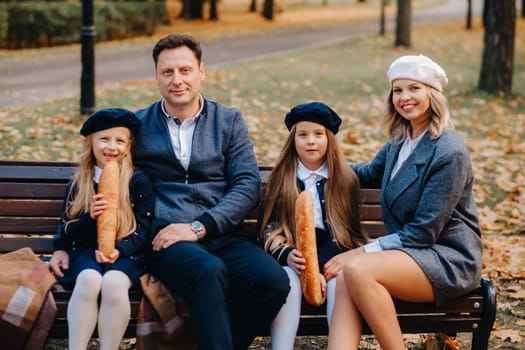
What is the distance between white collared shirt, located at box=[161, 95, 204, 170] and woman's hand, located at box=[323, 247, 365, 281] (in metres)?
0.94

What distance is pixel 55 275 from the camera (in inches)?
156

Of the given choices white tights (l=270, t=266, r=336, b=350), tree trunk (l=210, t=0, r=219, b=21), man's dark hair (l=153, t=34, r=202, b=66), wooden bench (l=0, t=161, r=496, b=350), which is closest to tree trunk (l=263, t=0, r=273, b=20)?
tree trunk (l=210, t=0, r=219, b=21)

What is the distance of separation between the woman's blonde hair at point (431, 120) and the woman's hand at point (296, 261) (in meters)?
0.84

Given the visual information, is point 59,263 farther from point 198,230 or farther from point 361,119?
point 361,119

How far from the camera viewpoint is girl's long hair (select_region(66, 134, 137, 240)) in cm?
411

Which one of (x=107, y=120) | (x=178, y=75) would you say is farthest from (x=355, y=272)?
(x=107, y=120)

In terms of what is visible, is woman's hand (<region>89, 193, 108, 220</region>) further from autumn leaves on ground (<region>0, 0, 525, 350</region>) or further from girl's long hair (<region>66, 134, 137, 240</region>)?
autumn leaves on ground (<region>0, 0, 525, 350</region>)

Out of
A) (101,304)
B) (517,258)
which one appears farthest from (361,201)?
(517,258)

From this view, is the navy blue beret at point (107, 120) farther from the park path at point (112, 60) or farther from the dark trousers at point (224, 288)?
the park path at point (112, 60)

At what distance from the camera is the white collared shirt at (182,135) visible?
4309mm

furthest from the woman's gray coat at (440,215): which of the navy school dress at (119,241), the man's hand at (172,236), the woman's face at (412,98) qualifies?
the navy school dress at (119,241)

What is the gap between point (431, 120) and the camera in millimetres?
4062

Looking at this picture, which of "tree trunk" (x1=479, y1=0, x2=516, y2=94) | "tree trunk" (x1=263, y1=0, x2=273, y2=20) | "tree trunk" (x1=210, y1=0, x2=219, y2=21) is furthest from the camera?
"tree trunk" (x1=263, y1=0, x2=273, y2=20)

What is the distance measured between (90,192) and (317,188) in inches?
48.2
